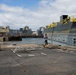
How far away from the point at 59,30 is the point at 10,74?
3272 centimetres

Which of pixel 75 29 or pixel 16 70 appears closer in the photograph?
pixel 16 70

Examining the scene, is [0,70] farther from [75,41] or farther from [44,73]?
[75,41]

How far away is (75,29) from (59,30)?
1013 cm

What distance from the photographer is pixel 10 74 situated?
1320 centimetres

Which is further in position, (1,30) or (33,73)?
(1,30)

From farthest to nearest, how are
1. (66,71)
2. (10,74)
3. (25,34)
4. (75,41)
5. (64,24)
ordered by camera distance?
(25,34) < (64,24) < (75,41) < (66,71) < (10,74)

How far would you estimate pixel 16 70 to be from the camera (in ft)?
47.2

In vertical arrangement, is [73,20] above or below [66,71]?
above

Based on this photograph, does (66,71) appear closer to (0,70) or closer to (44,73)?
(44,73)

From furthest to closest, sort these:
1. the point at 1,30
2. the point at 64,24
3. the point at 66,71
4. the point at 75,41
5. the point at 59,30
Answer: the point at 1,30 < the point at 59,30 < the point at 64,24 < the point at 75,41 < the point at 66,71

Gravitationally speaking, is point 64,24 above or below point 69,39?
above

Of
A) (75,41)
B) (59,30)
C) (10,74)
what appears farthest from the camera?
(59,30)

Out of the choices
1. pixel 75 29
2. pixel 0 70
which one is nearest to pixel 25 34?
pixel 75 29

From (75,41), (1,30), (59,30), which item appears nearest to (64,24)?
(59,30)
